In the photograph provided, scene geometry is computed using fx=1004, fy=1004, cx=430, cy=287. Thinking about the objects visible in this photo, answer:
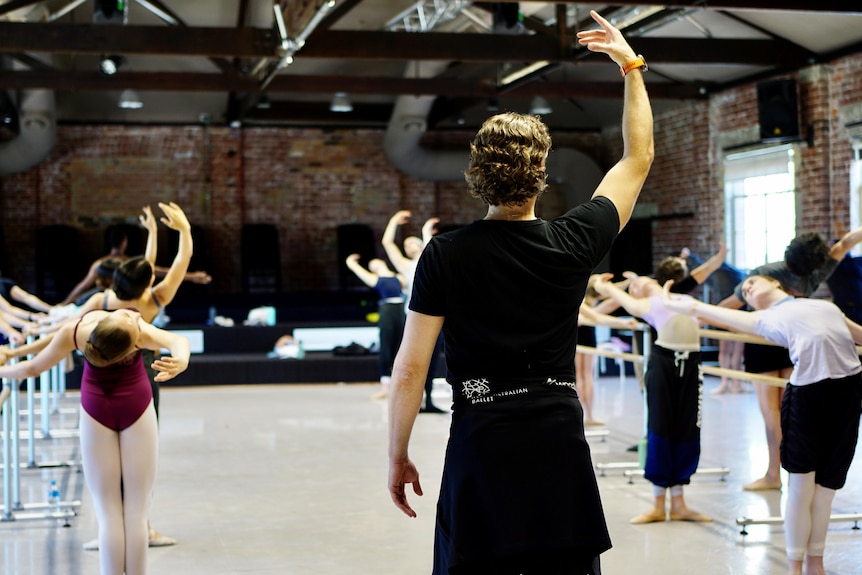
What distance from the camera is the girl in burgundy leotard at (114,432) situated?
332 centimetres

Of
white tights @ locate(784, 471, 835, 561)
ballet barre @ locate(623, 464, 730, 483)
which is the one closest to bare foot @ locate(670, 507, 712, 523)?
ballet barre @ locate(623, 464, 730, 483)

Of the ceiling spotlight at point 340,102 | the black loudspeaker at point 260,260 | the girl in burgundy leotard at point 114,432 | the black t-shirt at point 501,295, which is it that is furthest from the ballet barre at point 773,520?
the black loudspeaker at point 260,260

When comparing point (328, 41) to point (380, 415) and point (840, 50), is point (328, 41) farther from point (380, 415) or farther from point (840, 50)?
point (840, 50)

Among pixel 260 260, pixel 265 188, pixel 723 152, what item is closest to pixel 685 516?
pixel 723 152

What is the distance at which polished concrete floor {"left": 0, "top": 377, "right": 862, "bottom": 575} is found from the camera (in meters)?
4.30

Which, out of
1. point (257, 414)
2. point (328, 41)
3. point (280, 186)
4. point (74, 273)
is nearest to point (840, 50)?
point (328, 41)

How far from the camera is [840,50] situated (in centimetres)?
1080

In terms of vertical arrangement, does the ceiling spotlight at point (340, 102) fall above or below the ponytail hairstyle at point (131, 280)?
above

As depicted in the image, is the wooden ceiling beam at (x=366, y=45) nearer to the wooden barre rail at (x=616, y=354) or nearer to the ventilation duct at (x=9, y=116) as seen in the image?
the wooden barre rail at (x=616, y=354)

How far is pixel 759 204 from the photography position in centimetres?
1228

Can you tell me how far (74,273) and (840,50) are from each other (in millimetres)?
10779

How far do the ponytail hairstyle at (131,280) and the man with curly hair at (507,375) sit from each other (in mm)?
2476

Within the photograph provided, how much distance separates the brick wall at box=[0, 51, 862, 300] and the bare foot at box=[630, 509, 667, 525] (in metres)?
9.26

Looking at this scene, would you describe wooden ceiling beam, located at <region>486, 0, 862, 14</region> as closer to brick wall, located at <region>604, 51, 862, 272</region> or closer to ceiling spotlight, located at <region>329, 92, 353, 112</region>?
brick wall, located at <region>604, 51, 862, 272</region>
